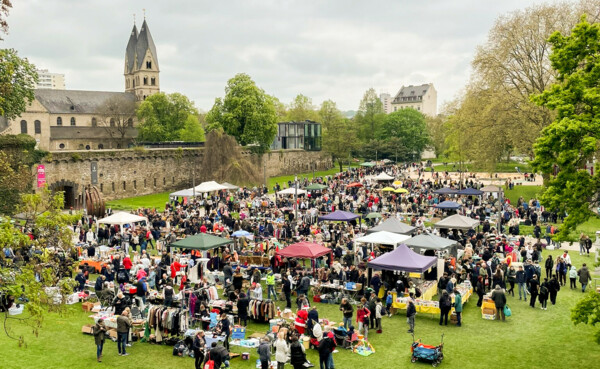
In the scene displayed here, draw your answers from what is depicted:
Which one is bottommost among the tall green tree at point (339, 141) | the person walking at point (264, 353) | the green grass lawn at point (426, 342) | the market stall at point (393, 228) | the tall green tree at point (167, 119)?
the green grass lawn at point (426, 342)

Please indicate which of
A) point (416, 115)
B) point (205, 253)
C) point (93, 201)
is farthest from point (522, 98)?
point (416, 115)

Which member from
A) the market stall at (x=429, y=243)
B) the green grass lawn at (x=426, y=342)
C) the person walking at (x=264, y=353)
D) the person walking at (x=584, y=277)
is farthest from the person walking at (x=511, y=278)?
the person walking at (x=264, y=353)

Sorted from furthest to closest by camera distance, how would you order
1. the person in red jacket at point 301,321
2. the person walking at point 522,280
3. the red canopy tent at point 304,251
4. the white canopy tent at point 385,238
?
the white canopy tent at point 385,238
the red canopy tent at point 304,251
the person walking at point 522,280
the person in red jacket at point 301,321

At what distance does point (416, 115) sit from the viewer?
103188mm

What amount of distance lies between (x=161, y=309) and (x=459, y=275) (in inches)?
426

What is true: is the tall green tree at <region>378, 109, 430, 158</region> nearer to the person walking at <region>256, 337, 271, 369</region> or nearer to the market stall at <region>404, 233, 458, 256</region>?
the market stall at <region>404, 233, 458, 256</region>

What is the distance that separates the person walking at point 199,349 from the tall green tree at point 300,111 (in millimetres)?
100920

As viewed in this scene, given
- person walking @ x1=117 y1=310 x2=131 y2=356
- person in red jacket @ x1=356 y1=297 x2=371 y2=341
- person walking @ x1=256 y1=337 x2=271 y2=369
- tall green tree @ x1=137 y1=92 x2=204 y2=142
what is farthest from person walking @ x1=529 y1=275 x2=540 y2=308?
tall green tree @ x1=137 y1=92 x2=204 y2=142

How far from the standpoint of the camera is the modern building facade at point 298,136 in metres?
83.2

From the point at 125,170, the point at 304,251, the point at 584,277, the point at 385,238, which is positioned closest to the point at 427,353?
the point at 304,251

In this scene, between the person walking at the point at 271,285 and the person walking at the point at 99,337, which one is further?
the person walking at the point at 271,285

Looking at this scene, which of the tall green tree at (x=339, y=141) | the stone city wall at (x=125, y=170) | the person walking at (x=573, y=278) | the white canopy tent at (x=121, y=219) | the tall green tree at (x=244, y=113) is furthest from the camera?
the tall green tree at (x=339, y=141)

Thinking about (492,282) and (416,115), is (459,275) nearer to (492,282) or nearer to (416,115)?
(492,282)

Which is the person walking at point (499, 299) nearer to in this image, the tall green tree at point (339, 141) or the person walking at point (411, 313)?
the person walking at point (411, 313)
